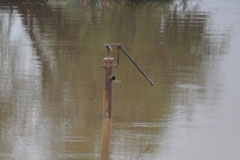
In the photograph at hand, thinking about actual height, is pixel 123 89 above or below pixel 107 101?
below

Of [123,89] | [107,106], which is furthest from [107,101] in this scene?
[123,89]

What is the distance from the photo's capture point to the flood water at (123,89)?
9305mm

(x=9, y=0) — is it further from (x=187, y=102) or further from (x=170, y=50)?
(x=187, y=102)

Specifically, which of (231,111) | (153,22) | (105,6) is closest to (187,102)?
(231,111)

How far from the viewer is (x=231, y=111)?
11.2 meters

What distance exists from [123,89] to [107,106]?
4187 mm

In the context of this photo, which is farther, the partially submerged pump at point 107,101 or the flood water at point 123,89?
the flood water at point 123,89

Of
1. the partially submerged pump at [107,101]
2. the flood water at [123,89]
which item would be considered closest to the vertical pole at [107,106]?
the partially submerged pump at [107,101]

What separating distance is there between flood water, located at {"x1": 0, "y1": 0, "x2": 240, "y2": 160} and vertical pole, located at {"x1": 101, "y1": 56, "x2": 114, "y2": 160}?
160mm

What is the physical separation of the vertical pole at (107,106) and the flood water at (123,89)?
0.52 ft

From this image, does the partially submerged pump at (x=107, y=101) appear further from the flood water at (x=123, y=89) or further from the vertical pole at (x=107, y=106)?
the flood water at (x=123, y=89)

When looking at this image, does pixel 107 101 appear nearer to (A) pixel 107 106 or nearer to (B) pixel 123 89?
(A) pixel 107 106

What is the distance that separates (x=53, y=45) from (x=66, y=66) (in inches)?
104

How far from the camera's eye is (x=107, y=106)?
27.3ft
